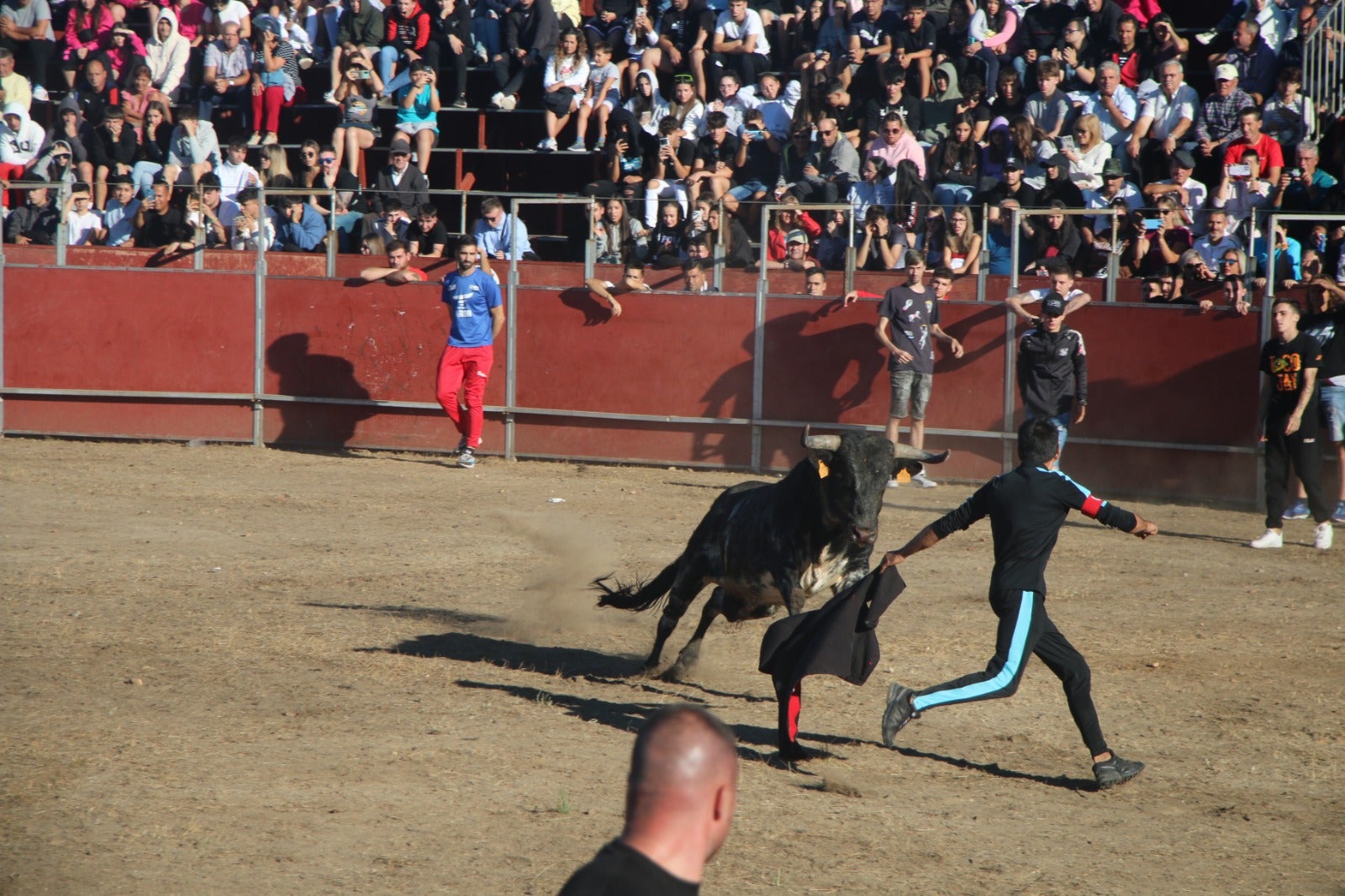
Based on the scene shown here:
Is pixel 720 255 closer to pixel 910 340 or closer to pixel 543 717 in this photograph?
pixel 910 340

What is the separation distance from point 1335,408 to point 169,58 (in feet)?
57.4

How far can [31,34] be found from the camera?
22812mm

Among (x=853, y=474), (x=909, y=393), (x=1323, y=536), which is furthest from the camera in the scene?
(x=909, y=393)

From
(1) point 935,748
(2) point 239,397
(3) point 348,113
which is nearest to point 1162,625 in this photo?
(1) point 935,748

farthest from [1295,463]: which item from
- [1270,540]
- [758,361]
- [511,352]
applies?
[511,352]

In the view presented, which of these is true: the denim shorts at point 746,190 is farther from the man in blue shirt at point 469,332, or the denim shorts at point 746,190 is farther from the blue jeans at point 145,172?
the blue jeans at point 145,172

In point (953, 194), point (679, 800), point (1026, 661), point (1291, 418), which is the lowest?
point (1026, 661)

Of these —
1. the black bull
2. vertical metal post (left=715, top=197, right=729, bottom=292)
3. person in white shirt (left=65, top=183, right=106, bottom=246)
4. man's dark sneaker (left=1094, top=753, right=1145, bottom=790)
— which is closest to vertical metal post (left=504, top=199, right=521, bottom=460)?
vertical metal post (left=715, top=197, right=729, bottom=292)

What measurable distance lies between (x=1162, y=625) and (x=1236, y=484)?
492 centimetres

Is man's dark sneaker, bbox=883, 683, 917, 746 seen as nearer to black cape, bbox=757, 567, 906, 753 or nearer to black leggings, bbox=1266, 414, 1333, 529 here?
black cape, bbox=757, 567, 906, 753

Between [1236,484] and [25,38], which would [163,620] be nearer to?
[1236,484]

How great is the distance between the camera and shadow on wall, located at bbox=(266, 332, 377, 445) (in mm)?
16203

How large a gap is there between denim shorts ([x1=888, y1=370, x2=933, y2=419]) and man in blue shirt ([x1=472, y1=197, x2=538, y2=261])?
466 cm

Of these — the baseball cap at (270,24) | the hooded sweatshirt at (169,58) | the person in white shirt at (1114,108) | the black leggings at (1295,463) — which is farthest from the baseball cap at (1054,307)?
the hooded sweatshirt at (169,58)
